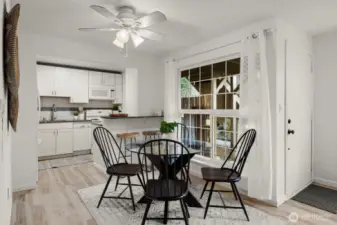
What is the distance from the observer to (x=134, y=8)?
7.68ft

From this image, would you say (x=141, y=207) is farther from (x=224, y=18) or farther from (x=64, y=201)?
(x=224, y=18)

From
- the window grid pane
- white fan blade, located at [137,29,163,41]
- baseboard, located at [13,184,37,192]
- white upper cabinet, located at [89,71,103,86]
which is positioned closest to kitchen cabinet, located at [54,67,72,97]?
white upper cabinet, located at [89,71,103,86]

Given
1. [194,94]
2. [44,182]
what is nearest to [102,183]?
[44,182]

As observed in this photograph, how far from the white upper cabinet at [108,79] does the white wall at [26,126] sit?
8.77ft

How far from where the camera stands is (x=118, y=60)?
404cm

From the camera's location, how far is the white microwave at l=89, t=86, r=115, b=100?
5.64 meters

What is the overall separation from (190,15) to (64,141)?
4.10 meters

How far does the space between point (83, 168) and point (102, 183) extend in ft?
3.36

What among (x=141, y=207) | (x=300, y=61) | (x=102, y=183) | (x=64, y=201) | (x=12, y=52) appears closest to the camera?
(x=12, y=52)

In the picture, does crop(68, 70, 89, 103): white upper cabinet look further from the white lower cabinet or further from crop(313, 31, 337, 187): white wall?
crop(313, 31, 337, 187): white wall

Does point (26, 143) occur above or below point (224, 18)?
below

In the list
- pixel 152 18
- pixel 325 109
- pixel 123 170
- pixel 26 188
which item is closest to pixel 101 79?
pixel 26 188

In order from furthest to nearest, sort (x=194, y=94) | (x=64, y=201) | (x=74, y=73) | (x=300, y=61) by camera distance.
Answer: (x=74, y=73) < (x=194, y=94) < (x=300, y=61) < (x=64, y=201)

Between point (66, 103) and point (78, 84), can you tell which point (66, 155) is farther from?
point (78, 84)
